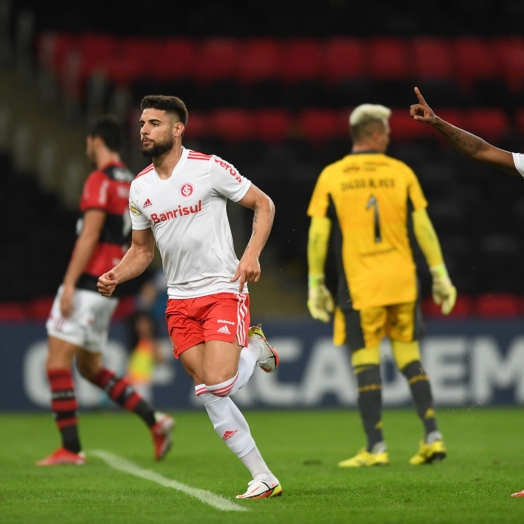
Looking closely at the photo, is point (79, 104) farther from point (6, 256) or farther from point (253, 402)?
point (253, 402)

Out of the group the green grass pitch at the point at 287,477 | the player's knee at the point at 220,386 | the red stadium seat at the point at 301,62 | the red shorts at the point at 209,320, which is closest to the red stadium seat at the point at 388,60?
the red stadium seat at the point at 301,62

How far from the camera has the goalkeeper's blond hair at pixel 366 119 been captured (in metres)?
7.92

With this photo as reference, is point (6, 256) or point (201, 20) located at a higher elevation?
point (201, 20)

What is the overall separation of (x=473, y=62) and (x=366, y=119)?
12268 mm

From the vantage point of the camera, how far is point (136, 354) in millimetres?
12758

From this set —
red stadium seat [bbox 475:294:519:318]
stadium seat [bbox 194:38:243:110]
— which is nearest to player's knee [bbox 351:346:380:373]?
red stadium seat [bbox 475:294:519:318]

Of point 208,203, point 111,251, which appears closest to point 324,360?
point 111,251

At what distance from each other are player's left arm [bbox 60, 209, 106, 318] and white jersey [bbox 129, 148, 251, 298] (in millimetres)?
2119

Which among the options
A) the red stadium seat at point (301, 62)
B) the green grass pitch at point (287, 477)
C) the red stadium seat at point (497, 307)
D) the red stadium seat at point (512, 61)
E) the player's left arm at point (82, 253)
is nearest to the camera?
the green grass pitch at point (287, 477)

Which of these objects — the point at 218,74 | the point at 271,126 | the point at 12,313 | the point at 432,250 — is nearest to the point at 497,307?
the point at 271,126

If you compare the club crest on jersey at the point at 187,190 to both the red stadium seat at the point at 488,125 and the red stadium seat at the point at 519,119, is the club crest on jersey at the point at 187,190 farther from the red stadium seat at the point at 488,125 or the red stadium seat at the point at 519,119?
the red stadium seat at the point at 519,119

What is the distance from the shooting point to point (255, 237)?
18.8 ft

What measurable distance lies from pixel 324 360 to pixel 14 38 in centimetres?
896

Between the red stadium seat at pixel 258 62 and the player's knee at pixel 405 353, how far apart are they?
10.9m
